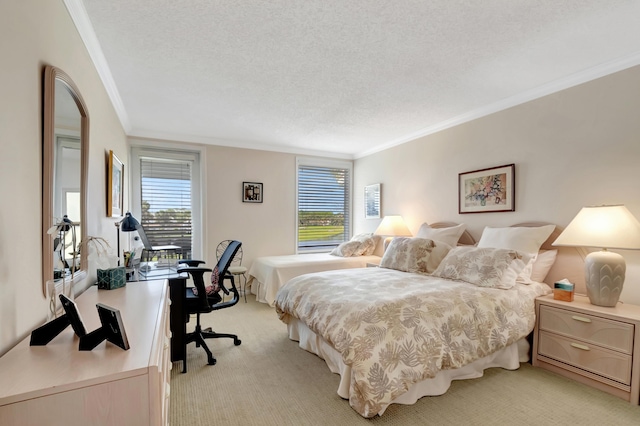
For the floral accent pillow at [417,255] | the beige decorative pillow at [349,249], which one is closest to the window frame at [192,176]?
the beige decorative pillow at [349,249]

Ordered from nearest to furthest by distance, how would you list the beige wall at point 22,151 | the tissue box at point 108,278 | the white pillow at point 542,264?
the beige wall at point 22,151 < the tissue box at point 108,278 < the white pillow at point 542,264

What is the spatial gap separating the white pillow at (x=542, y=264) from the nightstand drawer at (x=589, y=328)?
1.46 ft

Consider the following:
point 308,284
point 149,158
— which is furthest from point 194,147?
point 308,284

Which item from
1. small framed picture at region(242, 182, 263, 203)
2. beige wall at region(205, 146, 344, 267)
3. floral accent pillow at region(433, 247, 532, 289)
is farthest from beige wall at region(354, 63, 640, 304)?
small framed picture at region(242, 182, 263, 203)

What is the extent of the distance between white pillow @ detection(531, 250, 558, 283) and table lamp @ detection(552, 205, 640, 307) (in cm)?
45

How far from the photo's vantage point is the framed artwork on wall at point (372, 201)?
533 cm

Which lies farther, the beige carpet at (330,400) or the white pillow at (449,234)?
the white pillow at (449,234)

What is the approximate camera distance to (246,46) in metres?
2.26

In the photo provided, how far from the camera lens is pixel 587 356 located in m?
2.26

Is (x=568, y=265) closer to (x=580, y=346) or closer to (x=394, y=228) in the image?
(x=580, y=346)

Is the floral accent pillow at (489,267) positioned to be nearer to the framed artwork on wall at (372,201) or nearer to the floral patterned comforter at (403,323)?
the floral patterned comforter at (403,323)

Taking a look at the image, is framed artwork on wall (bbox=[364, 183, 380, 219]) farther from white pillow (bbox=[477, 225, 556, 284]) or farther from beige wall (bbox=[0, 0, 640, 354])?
white pillow (bbox=[477, 225, 556, 284])

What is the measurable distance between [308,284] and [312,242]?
2.93m

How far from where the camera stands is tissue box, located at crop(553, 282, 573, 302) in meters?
2.47
